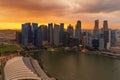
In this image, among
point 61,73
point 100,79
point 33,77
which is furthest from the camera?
point 61,73

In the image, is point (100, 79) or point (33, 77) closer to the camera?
point (33, 77)

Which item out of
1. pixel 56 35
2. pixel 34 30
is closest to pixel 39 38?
pixel 34 30

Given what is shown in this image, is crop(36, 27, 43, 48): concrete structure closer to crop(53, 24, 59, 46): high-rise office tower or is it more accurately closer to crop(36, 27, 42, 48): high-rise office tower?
crop(36, 27, 42, 48): high-rise office tower

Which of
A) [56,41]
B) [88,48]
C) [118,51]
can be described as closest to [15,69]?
[118,51]

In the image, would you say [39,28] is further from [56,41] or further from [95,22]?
[95,22]

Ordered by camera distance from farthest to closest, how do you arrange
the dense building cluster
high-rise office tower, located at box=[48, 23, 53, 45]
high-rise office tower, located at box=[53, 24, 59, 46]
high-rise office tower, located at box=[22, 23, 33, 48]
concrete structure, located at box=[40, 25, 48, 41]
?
concrete structure, located at box=[40, 25, 48, 41] → high-rise office tower, located at box=[48, 23, 53, 45] → high-rise office tower, located at box=[53, 24, 59, 46] → high-rise office tower, located at box=[22, 23, 33, 48] → the dense building cluster

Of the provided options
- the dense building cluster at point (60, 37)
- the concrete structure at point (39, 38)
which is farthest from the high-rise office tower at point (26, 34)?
the concrete structure at point (39, 38)

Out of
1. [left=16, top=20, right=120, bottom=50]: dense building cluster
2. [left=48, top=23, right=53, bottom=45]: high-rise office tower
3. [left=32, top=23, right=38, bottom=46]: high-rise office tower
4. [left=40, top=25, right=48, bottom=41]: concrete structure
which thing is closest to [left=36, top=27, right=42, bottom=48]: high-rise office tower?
[left=16, top=20, right=120, bottom=50]: dense building cluster

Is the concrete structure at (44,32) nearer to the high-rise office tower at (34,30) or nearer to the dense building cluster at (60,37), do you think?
the dense building cluster at (60,37)
